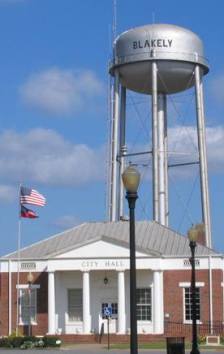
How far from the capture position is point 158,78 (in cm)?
6594

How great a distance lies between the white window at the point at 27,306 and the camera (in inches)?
2359

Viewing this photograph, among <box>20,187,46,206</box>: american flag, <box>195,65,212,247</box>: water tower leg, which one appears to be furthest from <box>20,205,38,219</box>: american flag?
<box>195,65,212,247</box>: water tower leg

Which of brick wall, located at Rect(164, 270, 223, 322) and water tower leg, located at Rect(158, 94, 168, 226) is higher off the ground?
water tower leg, located at Rect(158, 94, 168, 226)

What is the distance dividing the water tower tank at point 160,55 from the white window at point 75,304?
51.6 ft

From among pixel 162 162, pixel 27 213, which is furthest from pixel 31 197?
pixel 162 162

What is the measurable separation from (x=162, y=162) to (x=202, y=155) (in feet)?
9.66

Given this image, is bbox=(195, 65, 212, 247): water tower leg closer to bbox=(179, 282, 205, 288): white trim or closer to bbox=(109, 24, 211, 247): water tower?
bbox=(109, 24, 211, 247): water tower

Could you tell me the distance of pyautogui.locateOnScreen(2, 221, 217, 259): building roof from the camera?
191 ft

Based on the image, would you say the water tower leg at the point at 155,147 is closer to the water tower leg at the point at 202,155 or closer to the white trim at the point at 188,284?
the water tower leg at the point at 202,155

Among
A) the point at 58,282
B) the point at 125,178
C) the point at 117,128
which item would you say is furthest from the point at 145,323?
the point at 125,178

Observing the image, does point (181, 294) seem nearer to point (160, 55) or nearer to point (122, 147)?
point (122, 147)

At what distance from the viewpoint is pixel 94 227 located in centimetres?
6384

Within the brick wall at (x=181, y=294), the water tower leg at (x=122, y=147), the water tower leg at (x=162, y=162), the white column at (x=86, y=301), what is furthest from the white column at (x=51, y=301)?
the water tower leg at (x=162, y=162)

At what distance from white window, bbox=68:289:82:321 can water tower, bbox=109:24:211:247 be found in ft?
27.1
